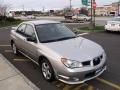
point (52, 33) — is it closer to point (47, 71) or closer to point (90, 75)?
point (47, 71)

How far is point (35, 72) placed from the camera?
6.43 meters

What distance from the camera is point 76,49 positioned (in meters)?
5.33

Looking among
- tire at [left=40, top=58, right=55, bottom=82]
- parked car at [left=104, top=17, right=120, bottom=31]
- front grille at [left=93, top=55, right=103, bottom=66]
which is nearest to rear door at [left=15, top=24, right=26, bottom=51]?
tire at [left=40, top=58, right=55, bottom=82]

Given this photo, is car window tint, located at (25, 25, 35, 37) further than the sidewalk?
Yes

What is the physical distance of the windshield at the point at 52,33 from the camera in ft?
20.2

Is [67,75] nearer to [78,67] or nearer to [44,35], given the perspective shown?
[78,67]

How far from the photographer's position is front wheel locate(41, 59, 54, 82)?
5.36 metres

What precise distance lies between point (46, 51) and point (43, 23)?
162 cm

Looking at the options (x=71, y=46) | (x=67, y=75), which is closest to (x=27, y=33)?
(x=71, y=46)

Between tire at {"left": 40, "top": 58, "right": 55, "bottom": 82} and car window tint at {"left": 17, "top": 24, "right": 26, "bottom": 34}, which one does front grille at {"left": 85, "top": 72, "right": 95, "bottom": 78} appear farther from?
car window tint at {"left": 17, "top": 24, "right": 26, "bottom": 34}

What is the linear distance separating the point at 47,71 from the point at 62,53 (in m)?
0.79

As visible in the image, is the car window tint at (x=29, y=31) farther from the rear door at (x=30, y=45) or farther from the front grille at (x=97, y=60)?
the front grille at (x=97, y=60)

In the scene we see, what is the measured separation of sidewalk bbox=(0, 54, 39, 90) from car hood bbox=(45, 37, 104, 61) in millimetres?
1133

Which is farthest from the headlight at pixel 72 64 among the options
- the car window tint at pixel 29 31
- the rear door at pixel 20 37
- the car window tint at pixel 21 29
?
the car window tint at pixel 21 29
